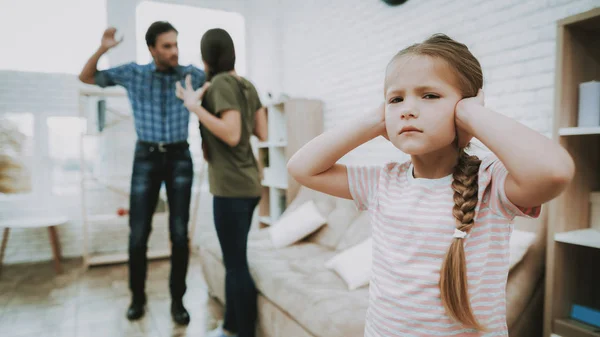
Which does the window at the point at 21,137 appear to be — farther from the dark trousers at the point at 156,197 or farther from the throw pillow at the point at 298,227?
the throw pillow at the point at 298,227

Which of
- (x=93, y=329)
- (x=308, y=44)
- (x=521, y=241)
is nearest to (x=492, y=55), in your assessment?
(x=521, y=241)

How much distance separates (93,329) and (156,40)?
67.8 inches

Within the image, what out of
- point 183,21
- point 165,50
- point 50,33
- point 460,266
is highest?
point 183,21

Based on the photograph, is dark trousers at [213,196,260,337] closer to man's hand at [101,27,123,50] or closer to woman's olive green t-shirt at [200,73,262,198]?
woman's olive green t-shirt at [200,73,262,198]

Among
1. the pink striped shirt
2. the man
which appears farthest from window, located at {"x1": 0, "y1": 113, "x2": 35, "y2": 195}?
the pink striped shirt

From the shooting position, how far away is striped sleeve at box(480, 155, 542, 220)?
2.09 feet

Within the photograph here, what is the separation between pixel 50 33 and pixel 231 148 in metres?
3.18

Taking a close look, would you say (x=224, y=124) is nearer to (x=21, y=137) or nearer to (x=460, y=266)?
(x=460, y=266)

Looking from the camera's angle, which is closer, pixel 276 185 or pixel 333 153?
pixel 333 153

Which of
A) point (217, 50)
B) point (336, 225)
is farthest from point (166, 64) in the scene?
point (336, 225)

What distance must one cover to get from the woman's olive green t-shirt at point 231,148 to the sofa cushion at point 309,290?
48cm

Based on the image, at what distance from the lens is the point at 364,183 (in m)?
0.85

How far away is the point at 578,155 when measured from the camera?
53.7 inches

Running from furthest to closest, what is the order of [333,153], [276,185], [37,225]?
[276,185]
[37,225]
[333,153]
